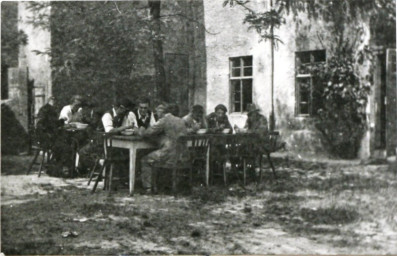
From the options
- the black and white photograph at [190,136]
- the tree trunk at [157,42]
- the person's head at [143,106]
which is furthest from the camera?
the person's head at [143,106]

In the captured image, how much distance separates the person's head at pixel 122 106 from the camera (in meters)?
6.42

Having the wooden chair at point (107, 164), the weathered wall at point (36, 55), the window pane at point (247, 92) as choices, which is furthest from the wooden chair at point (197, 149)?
the weathered wall at point (36, 55)

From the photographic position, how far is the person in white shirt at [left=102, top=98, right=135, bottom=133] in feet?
21.8

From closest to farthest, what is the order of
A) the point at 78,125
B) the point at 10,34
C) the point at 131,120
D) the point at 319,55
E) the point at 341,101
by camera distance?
the point at 10,34 < the point at 131,120 < the point at 78,125 < the point at 319,55 < the point at 341,101

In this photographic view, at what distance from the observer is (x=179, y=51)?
16.5 feet

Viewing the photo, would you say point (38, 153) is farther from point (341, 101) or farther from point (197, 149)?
point (341, 101)

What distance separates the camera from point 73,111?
6.92 m

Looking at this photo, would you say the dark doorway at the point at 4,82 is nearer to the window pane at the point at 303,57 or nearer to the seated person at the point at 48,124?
the seated person at the point at 48,124

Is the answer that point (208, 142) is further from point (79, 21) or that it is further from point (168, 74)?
point (79, 21)

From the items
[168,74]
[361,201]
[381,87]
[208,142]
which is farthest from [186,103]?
[381,87]

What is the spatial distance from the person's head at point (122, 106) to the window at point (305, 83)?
2.15 metres

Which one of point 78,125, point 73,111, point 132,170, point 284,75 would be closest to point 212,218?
point 132,170

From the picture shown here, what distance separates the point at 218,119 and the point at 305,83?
5.46 feet

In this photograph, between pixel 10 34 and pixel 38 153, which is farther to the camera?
pixel 38 153
